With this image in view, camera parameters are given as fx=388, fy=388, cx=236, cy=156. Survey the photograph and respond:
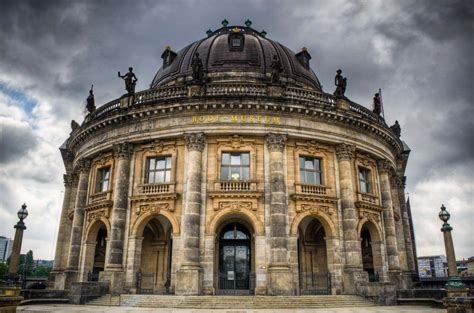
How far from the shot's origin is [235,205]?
73.6 feet

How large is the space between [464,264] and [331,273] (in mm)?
89769

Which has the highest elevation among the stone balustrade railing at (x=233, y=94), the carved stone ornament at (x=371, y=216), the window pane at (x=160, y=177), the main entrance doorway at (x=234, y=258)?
the stone balustrade railing at (x=233, y=94)

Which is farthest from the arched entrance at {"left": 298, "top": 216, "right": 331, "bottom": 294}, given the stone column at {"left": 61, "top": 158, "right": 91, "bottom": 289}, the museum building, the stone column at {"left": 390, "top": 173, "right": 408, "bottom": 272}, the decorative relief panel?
the stone column at {"left": 61, "top": 158, "right": 91, "bottom": 289}

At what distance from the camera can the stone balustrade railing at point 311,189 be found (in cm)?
2325

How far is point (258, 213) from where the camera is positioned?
22391 mm

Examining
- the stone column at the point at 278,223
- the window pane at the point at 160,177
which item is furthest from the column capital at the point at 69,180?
the stone column at the point at 278,223

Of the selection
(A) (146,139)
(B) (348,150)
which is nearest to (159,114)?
(A) (146,139)

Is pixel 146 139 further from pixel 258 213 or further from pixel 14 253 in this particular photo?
pixel 14 253

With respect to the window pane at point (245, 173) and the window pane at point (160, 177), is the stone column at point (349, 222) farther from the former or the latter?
the window pane at point (160, 177)

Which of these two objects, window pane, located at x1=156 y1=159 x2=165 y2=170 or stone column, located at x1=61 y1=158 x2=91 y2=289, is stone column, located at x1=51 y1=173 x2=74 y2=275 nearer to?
stone column, located at x1=61 y1=158 x2=91 y2=289

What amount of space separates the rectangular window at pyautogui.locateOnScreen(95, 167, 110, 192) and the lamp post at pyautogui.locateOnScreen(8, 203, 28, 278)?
856cm

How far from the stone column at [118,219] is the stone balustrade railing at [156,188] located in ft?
3.54

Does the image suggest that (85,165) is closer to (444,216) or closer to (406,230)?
(444,216)

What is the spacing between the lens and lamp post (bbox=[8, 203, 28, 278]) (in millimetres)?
16336
